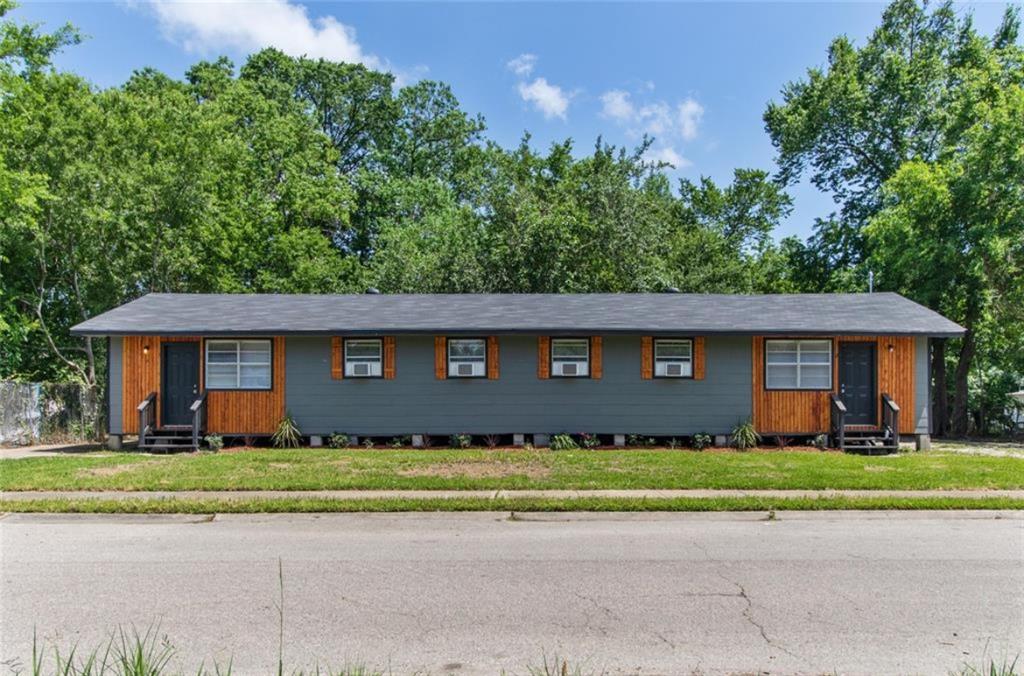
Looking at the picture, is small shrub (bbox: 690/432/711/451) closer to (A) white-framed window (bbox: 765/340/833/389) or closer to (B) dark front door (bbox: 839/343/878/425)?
(A) white-framed window (bbox: 765/340/833/389)

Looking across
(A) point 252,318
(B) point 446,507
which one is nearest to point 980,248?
(B) point 446,507

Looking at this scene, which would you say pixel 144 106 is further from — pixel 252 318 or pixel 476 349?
pixel 476 349

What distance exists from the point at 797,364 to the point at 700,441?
3.21 metres

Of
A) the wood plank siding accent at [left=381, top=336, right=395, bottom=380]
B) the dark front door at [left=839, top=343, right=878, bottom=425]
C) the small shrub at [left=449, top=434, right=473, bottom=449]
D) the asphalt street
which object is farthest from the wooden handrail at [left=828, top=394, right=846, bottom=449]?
the wood plank siding accent at [left=381, top=336, right=395, bottom=380]

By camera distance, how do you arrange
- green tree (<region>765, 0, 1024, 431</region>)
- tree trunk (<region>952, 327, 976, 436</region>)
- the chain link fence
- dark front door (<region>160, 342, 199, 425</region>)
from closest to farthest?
1. dark front door (<region>160, 342, 199, 425</region>)
2. the chain link fence
3. tree trunk (<region>952, 327, 976, 436</region>)
4. green tree (<region>765, 0, 1024, 431</region>)

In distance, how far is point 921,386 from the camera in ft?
55.2

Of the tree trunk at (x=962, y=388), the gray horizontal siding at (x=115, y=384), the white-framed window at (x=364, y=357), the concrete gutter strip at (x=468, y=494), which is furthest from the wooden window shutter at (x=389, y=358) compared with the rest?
the tree trunk at (x=962, y=388)

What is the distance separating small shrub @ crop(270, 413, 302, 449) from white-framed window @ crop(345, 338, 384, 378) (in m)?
1.79

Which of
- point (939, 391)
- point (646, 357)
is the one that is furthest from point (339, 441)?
point (939, 391)

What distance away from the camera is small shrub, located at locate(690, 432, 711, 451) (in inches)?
643

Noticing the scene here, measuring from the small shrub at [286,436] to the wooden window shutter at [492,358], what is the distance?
493 centimetres

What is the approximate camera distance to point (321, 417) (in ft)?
54.9

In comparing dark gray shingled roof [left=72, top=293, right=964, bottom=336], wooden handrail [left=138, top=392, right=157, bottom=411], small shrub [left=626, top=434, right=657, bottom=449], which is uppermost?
dark gray shingled roof [left=72, top=293, right=964, bottom=336]

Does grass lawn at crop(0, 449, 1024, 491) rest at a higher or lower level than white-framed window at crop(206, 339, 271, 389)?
lower
